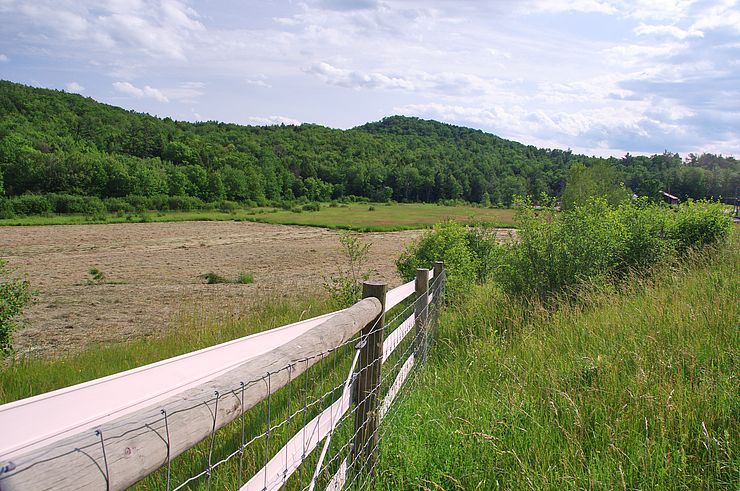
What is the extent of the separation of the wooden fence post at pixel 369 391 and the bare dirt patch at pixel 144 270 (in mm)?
7714

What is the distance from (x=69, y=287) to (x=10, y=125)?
110 m

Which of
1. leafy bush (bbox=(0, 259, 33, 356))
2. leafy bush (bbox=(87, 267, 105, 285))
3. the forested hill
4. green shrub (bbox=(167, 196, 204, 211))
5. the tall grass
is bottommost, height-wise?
leafy bush (bbox=(87, 267, 105, 285))

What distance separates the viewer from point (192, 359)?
275 centimetres

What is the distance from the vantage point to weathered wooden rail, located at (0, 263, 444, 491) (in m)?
1.03

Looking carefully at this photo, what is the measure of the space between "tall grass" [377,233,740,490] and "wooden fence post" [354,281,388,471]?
0.19 meters

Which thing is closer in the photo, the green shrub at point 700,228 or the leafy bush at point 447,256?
the leafy bush at point 447,256

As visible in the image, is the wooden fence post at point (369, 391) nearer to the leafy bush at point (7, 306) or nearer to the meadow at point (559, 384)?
the meadow at point (559, 384)

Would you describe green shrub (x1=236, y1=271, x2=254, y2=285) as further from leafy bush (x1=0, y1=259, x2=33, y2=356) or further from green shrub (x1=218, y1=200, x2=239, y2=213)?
green shrub (x1=218, y1=200, x2=239, y2=213)

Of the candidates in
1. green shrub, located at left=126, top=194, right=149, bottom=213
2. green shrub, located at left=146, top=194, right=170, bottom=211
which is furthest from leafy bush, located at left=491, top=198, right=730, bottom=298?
green shrub, located at left=146, top=194, right=170, bottom=211

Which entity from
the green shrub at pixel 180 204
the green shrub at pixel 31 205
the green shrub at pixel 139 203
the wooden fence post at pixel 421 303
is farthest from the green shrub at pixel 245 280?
the green shrub at pixel 180 204

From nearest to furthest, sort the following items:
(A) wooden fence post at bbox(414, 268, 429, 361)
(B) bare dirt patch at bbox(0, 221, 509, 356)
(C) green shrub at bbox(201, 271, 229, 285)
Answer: (A) wooden fence post at bbox(414, 268, 429, 361) → (B) bare dirt patch at bbox(0, 221, 509, 356) → (C) green shrub at bbox(201, 271, 229, 285)

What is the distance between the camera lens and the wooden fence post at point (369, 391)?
10.0ft

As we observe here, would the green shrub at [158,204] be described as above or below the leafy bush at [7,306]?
below

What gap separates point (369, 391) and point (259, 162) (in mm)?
153353
